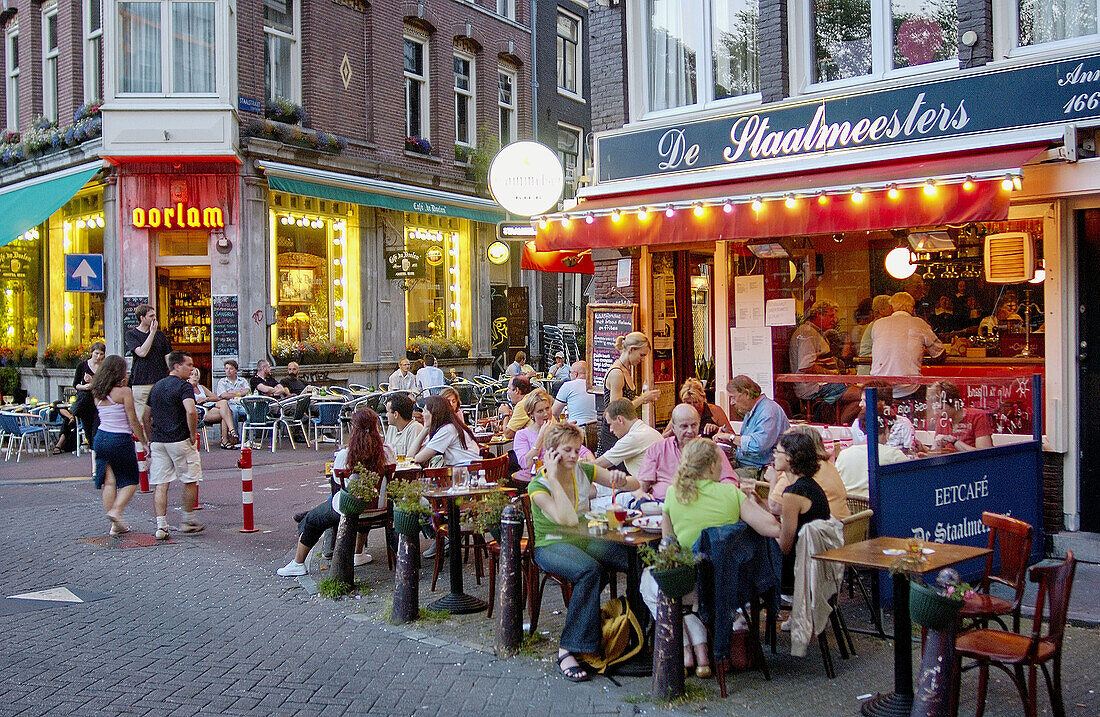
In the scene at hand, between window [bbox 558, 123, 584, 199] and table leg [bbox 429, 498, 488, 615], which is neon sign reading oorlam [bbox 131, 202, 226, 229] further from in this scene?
window [bbox 558, 123, 584, 199]

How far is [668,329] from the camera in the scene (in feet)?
38.5

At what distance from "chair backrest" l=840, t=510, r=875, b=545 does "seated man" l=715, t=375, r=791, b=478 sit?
1721 millimetres

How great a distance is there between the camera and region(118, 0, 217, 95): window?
1775cm

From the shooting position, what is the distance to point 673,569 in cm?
530

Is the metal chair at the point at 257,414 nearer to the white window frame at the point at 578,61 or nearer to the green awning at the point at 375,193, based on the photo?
the green awning at the point at 375,193

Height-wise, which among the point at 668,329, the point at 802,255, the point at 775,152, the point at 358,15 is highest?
the point at 358,15

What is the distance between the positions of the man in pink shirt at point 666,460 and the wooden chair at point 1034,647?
2.32 metres

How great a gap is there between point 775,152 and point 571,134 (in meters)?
19.2

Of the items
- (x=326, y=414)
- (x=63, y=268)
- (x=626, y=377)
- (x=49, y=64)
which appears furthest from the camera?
(x=49, y=64)

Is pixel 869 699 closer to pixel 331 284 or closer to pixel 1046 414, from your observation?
pixel 1046 414

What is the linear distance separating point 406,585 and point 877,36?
22.7ft

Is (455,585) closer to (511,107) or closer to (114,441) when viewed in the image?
(114,441)

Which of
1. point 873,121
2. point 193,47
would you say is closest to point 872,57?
point 873,121

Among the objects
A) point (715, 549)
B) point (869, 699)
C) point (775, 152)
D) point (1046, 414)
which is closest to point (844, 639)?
point (869, 699)
